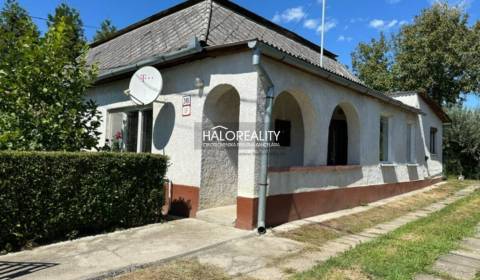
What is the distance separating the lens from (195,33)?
27.3ft

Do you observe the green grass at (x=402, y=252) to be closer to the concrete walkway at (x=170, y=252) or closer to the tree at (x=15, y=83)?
the concrete walkway at (x=170, y=252)

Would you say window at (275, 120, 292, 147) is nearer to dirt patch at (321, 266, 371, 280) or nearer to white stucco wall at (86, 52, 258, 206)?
white stucco wall at (86, 52, 258, 206)

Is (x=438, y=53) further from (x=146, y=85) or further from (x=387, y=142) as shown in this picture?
(x=146, y=85)

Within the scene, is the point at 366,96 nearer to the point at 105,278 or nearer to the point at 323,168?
the point at 323,168

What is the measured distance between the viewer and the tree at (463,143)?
21453 millimetres

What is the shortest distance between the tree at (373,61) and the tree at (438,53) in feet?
16.1

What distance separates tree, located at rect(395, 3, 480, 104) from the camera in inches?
917

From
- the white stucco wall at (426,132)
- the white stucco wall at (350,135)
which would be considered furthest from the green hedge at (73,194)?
the white stucco wall at (426,132)

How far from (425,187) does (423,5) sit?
15485mm

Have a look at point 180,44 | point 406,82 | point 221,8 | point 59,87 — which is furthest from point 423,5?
point 59,87

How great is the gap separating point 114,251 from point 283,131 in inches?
267

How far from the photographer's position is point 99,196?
20.4 feet

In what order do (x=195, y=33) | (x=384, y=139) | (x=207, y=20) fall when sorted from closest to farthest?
(x=195, y=33) → (x=207, y=20) → (x=384, y=139)

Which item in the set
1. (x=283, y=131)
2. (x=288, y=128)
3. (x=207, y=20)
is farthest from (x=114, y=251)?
(x=288, y=128)
